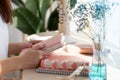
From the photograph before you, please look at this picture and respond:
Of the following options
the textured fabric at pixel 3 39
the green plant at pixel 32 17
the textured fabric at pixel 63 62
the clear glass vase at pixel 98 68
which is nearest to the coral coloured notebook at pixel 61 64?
the textured fabric at pixel 63 62

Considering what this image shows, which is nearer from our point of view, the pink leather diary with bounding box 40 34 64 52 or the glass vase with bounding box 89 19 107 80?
the glass vase with bounding box 89 19 107 80

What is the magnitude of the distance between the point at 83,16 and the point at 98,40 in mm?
100

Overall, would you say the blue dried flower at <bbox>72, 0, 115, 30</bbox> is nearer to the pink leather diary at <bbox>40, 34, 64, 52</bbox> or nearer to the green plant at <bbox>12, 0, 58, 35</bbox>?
the pink leather diary at <bbox>40, 34, 64, 52</bbox>

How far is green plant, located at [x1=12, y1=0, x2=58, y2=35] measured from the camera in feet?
7.23

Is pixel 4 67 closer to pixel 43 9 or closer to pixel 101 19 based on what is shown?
pixel 101 19

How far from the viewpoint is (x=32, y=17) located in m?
2.24

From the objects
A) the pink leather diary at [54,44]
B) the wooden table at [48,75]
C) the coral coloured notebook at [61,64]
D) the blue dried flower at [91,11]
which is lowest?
the wooden table at [48,75]

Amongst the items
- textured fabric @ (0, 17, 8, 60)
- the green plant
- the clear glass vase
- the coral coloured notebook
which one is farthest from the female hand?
the green plant

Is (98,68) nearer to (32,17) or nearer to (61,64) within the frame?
(61,64)

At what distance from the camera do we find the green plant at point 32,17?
2205mm

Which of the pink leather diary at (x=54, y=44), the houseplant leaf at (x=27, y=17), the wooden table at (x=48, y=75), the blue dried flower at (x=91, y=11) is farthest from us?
the houseplant leaf at (x=27, y=17)

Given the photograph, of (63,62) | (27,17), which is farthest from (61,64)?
A: (27,17)

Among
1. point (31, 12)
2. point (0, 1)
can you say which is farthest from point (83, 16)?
point (31, 12)

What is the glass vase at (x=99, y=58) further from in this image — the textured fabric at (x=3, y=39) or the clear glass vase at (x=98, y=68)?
the textured fabric at (x=3, y=39)
